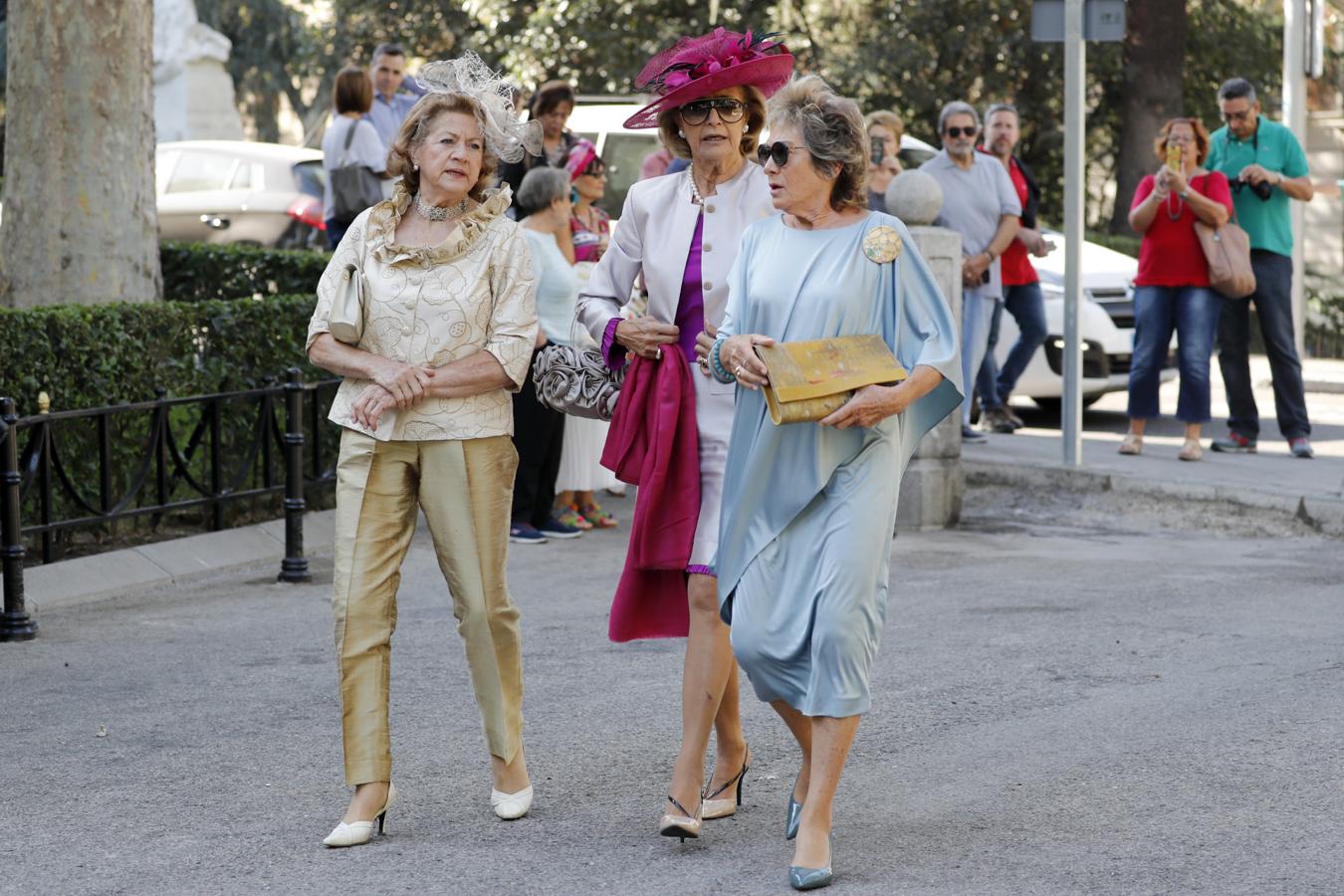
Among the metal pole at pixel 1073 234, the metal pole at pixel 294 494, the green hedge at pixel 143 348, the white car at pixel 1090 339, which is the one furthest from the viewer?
the white car at pixel 1090 339

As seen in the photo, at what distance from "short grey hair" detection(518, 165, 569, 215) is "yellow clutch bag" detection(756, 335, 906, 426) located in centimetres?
468

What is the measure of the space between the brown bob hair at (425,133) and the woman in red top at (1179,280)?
682cm

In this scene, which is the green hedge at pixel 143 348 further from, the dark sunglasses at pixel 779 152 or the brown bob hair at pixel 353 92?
the dark sunglasses at pixel 779 152

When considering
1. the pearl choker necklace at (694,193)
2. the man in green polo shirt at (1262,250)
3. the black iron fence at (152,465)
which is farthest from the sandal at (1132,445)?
the pearl choker necklace at (694,193)

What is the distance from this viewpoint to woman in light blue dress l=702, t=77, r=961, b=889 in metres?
4.59

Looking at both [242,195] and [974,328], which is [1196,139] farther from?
[242,195]

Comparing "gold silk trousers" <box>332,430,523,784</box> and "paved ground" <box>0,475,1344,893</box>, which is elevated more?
"gold silk trousers" <box>332,430,523,784</box>

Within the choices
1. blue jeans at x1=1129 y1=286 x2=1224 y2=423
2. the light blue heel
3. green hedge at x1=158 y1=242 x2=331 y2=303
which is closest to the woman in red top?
blue jeans at x1=1129 y1=286 x2=1224 y2=423

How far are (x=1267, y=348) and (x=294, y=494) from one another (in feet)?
20.1

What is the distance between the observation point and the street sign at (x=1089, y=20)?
1117cm

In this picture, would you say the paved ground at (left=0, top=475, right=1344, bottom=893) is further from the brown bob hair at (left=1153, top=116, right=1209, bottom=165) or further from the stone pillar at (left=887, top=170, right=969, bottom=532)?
the brown bob hair at (left=1153, top=116, right=1209, bottom=165)

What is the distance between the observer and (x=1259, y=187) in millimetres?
11609

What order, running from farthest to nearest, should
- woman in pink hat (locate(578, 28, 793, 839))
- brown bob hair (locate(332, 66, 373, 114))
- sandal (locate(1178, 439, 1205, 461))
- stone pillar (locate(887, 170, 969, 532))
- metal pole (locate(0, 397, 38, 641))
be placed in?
brown bob hair (locate(332, 66, 373, 114)), sandal (locate(1178, 439, 1205, 461)), stone pillar (locate(887, 170, 969, 532)), metal pole (locate(0, 397, 38, 641)), woman in pink hat (locate(578, 28, 793, 839))

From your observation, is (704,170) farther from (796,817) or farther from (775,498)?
(796,817)
